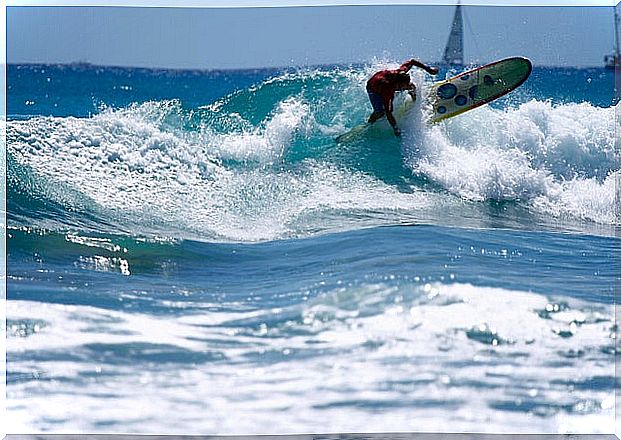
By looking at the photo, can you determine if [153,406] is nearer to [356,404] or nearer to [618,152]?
[356,404]

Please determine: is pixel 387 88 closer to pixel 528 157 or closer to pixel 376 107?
pixel 376 107

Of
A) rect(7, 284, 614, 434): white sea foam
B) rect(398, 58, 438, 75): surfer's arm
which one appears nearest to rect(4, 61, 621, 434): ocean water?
rect(7, 284, 614, 434): white sea foam

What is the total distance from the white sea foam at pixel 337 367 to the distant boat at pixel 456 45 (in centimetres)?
164

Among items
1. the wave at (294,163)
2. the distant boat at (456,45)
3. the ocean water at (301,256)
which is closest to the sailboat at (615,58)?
the ocean water at (301,256)

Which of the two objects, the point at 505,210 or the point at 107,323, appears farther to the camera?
the point at 505,210

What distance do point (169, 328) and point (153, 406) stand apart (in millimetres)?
443

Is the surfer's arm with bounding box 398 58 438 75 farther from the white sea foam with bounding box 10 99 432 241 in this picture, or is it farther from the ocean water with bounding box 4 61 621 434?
the white sea foam with bounding box 10 99 432 241

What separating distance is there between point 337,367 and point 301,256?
1.02 m

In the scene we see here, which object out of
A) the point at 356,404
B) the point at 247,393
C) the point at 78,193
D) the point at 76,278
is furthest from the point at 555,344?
the point at 78,193

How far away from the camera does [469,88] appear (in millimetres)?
4820

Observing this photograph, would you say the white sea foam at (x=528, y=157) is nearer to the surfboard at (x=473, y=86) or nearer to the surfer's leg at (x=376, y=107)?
the surfboard at (x=473, y=86)

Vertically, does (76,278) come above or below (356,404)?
above

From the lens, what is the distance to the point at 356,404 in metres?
2.77

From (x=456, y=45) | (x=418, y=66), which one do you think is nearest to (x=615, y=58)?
(x=456, y=45)
